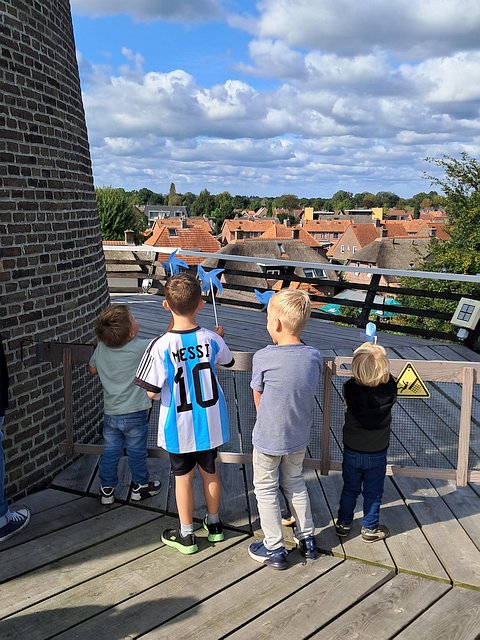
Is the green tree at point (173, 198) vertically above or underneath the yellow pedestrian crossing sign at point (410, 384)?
above

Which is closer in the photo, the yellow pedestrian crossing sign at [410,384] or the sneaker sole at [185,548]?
the sneaker sole at [185,548]

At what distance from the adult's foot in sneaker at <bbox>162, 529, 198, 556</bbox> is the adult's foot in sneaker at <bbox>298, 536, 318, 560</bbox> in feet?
1.89

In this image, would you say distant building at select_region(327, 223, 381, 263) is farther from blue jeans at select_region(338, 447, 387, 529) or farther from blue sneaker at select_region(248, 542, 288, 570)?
blue sneaker at select_region(248, 542, 288, 570)

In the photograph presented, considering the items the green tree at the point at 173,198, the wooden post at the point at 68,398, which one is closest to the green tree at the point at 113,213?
the wooden post at the point at 68,398

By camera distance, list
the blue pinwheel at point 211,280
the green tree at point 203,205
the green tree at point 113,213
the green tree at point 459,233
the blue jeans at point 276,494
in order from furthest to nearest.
Result: 1. the green tree at point 203,205
2. the green tree at point 113,213
3. the green tree at point 459,233
4. the blue pinwheel at point 211,280
5. the blue jeans at point 276,494

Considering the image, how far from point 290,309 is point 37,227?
6.34ft

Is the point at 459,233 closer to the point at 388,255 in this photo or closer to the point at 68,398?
the point at 68,398

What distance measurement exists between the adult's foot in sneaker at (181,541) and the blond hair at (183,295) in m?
1.24

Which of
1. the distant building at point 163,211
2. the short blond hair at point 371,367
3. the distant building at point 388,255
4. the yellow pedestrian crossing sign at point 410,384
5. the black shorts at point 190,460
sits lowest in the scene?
the distant building at point 388,255

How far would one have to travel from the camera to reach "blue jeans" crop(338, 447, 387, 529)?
10.1 ft

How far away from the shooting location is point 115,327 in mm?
3305

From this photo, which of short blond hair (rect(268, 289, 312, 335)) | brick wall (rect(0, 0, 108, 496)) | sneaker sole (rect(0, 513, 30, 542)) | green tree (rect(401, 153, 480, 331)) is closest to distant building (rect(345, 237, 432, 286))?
green tree (rect(401, 153, 480, 331))

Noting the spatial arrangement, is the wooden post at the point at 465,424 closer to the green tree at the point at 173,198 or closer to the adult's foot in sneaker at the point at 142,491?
the adult's foot in sneaker at the point at 142,491

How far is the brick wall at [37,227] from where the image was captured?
353cm
